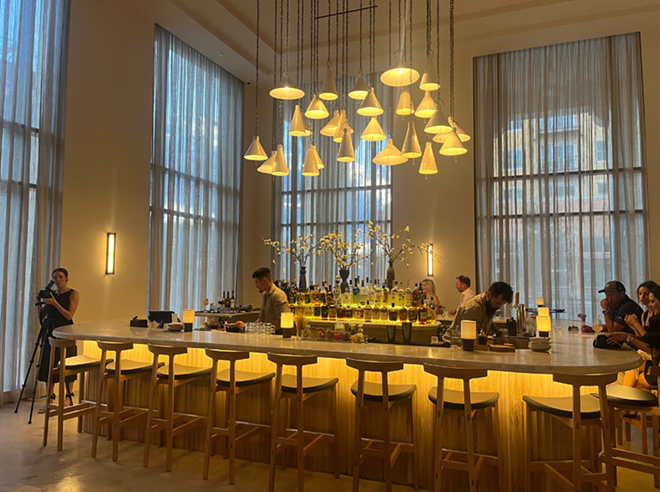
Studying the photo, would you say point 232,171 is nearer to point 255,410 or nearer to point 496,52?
point 496,52

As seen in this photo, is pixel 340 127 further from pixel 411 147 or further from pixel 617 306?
pixel 617 306

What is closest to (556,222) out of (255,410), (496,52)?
(496,52)

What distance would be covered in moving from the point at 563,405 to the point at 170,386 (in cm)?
298

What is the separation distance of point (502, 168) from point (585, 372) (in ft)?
21.4

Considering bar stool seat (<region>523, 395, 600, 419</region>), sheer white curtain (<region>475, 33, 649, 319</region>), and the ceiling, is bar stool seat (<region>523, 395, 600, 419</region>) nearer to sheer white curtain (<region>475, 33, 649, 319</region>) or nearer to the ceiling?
sheer white curtain (<region>475, 33, 649, 319</region>)

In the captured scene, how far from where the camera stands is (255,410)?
4.21 metres

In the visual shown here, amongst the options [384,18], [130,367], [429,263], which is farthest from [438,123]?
[429,263]

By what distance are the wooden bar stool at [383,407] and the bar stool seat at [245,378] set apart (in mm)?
806

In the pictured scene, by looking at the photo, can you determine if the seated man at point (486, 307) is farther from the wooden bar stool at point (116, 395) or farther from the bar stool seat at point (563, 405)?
the wooden bar stool at point (116, 395)

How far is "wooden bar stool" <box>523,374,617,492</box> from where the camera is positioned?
288cm

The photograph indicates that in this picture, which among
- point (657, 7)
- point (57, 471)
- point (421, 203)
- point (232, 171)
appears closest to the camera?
point (57, 471)

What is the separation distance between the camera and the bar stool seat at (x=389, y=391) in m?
3.39

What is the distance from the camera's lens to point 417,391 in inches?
146

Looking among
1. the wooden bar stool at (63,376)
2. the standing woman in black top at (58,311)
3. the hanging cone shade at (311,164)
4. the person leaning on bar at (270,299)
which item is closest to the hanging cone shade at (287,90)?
the hanging cone shade at (311,164)
